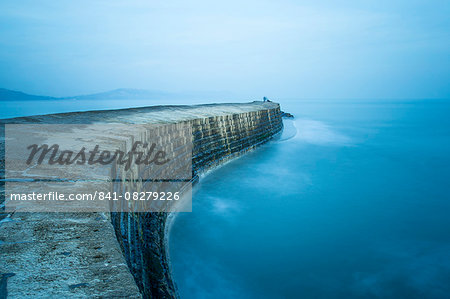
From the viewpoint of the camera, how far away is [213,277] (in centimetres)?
457

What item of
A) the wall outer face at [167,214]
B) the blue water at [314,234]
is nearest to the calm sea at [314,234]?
the blue water at [314,234]

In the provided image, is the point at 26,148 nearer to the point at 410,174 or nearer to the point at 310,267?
the point at 310,267

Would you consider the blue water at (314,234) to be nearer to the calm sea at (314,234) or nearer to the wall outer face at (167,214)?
the calm sea at (314,234)

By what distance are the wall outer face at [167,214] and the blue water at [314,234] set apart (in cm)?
47

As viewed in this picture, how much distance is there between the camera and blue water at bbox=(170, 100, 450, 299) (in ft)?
14.4

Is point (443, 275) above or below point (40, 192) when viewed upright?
below

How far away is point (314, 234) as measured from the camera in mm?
5914

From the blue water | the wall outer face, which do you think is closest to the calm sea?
the blue water

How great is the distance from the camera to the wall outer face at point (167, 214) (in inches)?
118

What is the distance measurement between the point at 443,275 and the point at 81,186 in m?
5.52

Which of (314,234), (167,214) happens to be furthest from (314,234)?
(167,214)

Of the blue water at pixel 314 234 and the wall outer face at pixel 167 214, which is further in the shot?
the blue water at pixel 314 234

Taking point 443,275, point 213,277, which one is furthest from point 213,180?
point 443,275

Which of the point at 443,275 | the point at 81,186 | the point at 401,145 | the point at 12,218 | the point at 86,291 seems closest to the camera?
the point at 86,291
